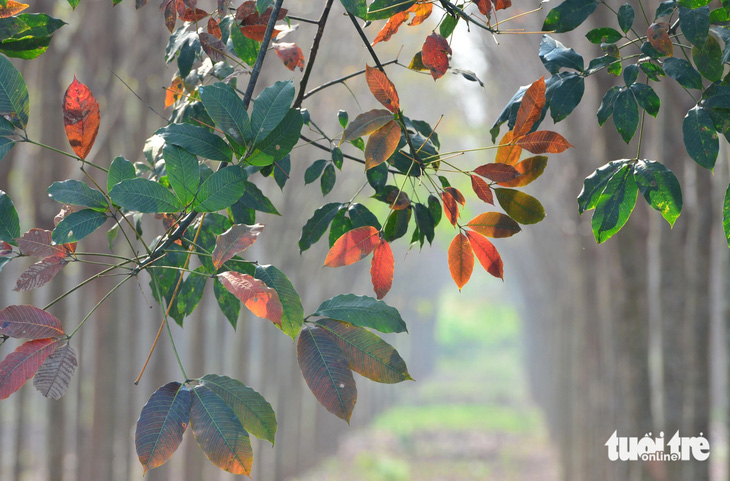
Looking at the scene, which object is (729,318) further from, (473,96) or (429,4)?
(473,96)

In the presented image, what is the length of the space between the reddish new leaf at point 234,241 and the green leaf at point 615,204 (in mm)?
546

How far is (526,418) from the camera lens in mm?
26172

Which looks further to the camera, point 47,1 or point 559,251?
point 559,251

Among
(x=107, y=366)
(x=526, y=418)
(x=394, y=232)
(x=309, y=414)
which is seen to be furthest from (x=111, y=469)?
(x=526, y=418)

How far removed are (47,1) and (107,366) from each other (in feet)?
10.2

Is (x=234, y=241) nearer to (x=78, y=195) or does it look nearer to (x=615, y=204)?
(x=78, y=195)

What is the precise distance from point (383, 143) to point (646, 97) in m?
0.46

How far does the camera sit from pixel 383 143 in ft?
4.34

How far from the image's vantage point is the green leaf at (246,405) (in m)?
1.11

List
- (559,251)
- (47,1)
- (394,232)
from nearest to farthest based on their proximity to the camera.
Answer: (394,232) → (47,1) → (559,251)

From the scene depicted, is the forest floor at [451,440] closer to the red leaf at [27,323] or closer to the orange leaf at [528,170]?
the orange leaf at [528,170]

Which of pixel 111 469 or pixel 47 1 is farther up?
pixel 47 1

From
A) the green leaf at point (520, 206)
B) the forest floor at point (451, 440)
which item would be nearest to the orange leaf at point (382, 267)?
the green leaf at point (520, 206)

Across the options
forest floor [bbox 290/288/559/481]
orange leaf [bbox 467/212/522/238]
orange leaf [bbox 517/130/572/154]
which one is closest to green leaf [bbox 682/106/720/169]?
orange leaf [bbox 517/130/572/154]
